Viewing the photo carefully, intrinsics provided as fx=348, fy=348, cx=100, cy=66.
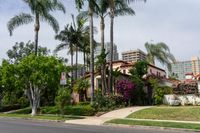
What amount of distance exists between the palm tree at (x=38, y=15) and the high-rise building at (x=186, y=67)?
119 ft

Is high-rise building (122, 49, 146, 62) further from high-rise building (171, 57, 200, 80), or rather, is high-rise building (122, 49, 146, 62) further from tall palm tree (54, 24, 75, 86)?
tall palm tree (54, 24, 75, 86)

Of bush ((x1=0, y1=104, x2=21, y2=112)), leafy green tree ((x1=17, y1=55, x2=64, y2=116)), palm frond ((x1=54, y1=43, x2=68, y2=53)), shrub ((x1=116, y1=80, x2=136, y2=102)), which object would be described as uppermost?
palm frond ((x1=54, y1=43, x2=68, y2=53))

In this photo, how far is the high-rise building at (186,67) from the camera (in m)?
69.3

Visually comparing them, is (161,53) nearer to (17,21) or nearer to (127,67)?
(127,67)

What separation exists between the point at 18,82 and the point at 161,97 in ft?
44.5

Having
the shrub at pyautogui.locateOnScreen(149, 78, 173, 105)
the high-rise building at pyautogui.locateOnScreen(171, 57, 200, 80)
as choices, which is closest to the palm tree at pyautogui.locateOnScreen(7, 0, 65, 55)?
the shrub at pyautogui.locateOnScreen(149, 78, 173, 105)

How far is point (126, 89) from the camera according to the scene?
111 feet

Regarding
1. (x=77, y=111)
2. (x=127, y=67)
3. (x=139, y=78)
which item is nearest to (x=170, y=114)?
(x=77, y=111)

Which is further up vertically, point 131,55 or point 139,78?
point 131,55

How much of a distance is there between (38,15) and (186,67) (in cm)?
4821

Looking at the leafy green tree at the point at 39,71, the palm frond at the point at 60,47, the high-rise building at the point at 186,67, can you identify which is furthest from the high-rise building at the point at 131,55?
the leafy green tree at the point at 39,71

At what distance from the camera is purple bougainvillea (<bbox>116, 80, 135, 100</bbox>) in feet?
110

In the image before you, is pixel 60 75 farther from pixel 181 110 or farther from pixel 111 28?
pixel 181 110

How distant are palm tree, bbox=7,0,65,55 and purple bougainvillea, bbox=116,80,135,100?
975 centimetres
